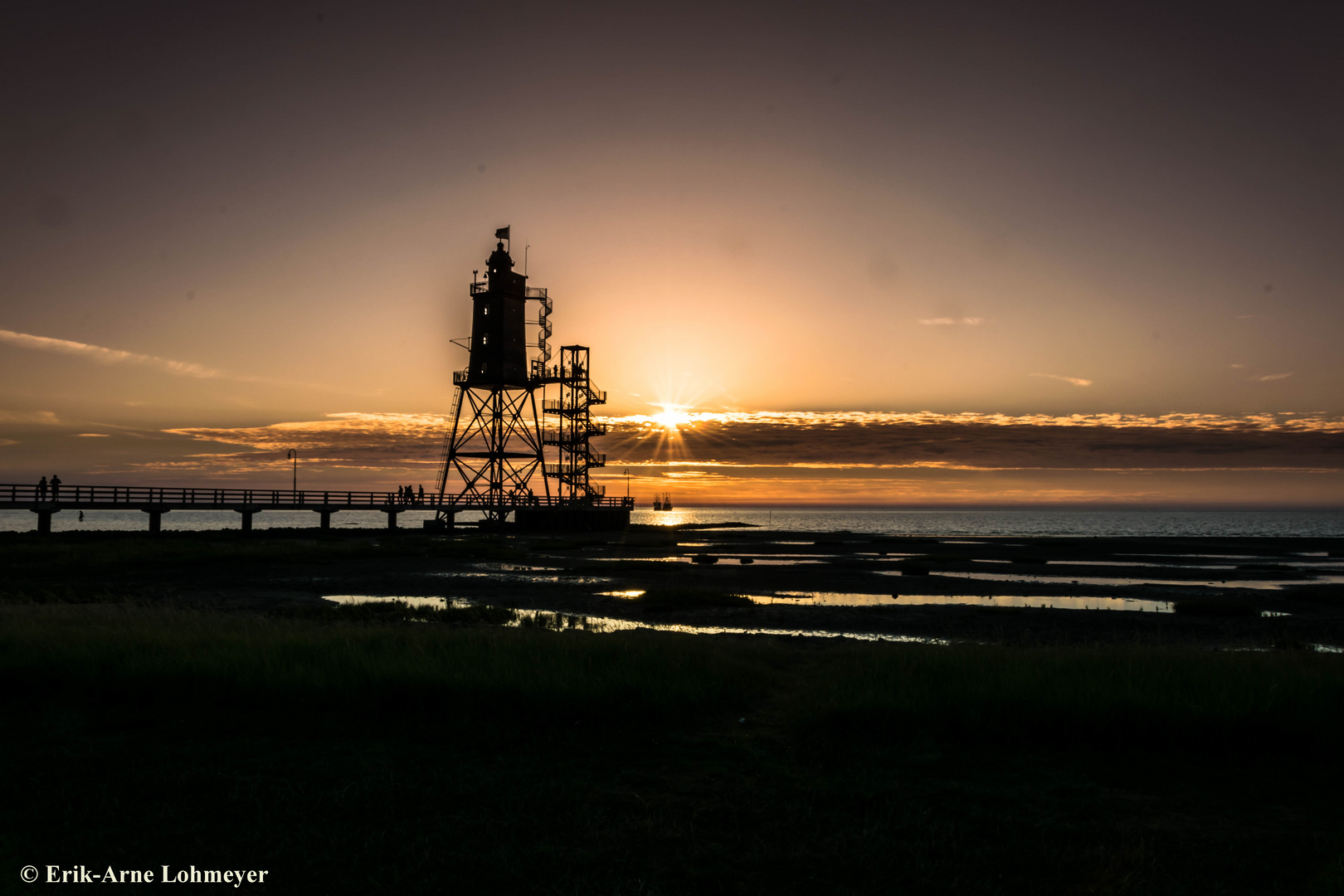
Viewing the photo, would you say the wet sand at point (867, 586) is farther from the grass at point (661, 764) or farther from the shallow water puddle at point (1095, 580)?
the grass at point (661, 764)

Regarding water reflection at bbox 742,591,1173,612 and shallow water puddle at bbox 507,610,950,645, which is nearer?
shallow water puddle at bbox 507,610,950,645

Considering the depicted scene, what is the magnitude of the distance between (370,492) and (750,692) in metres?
71.6

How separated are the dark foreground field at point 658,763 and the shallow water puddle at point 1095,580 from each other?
81.1ft

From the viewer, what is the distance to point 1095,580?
125 feet

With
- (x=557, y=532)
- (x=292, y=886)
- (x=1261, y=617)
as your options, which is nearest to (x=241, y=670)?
(x=292, y=886)

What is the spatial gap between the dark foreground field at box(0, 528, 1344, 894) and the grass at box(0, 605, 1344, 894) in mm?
39

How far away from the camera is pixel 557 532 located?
74375mm

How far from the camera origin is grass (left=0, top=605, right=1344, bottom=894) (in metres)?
6.48

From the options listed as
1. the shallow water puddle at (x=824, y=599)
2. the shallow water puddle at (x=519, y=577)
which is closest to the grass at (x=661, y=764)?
the shallow water puddle at (x=824, y=599)

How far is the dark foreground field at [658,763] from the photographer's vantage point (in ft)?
21.2

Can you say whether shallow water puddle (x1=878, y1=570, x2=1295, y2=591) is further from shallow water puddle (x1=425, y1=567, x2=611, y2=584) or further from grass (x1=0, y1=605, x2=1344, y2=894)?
grass (x1=0, y1=605, x2=1344, y2=894)

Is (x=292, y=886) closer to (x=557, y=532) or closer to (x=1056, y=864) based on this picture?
(x=1056, y=864)

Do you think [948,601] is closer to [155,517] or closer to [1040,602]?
[1040,602]

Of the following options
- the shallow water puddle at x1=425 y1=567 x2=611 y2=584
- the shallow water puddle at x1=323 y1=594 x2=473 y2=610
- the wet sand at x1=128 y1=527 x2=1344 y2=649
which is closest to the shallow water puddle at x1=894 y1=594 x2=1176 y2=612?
the wet sand at x1=128 y1=527 x2=1344 y2=649
